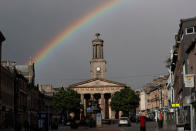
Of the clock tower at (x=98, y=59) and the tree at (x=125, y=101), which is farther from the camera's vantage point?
the clock tower at (x=98, y=59)

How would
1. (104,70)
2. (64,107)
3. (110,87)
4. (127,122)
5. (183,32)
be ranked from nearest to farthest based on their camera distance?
(183,32) < (127,122) < (64,107) < (110,87) < (104,70)

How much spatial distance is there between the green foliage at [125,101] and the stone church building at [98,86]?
2692 cm

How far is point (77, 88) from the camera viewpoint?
170625 millimetres

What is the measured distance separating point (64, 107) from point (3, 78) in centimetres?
6105

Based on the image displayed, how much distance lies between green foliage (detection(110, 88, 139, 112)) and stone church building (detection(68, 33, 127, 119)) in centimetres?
2692

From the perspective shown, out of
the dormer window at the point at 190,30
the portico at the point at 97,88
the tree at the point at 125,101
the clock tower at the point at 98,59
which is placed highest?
the clock tower at the point at 98,59

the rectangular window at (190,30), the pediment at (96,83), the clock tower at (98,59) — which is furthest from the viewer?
the clock tower at (98,59)

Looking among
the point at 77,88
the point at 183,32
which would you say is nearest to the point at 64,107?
the point at 77,88

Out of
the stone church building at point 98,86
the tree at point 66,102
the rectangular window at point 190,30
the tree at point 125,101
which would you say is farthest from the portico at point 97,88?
the rectangular window at point 190,30

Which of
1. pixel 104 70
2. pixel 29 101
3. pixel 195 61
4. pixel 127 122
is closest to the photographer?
pixel 195 61

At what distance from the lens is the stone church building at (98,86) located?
16977 centimetres

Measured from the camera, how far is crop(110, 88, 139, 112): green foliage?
13738cm

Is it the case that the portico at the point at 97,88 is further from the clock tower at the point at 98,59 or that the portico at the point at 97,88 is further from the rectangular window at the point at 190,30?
the rectangular window at the point at 190,30

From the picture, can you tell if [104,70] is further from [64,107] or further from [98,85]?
[64,107]
